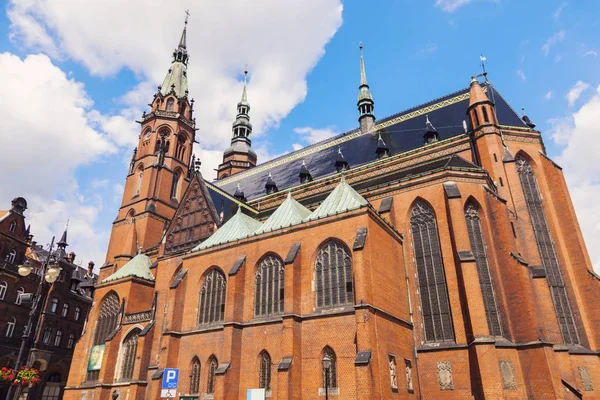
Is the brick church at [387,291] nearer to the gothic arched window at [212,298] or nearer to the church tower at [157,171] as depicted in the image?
the gothic arched window at [212,298]

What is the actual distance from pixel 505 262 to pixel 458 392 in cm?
691

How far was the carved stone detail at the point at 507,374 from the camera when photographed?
1873cm

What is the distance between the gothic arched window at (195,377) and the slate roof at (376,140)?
1782 cm

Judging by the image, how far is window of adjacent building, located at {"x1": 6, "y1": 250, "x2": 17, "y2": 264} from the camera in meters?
38.4

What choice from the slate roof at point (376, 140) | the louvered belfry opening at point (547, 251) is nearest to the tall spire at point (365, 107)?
the slate roof at point (376, 140)

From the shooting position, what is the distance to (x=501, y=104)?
101 feet

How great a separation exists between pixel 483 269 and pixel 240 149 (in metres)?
40.3

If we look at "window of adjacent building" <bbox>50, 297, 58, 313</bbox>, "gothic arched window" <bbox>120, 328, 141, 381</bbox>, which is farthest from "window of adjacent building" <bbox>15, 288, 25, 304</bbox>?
"gothic arched window" <bbox>120, 328, 141, 381</bbox>

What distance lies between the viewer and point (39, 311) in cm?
4131

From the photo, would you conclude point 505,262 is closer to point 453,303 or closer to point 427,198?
point 453,303

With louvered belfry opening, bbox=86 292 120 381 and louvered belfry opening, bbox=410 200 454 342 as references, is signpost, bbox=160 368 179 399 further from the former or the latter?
louvered belfry opening, bbox=86 292 120 381

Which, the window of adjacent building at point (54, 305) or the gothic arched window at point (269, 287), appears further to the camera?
the window of adjacent building at point (54, 305)

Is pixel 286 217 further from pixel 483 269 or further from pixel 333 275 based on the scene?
pixel 483 269

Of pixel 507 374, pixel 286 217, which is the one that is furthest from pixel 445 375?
pixel 286 217
